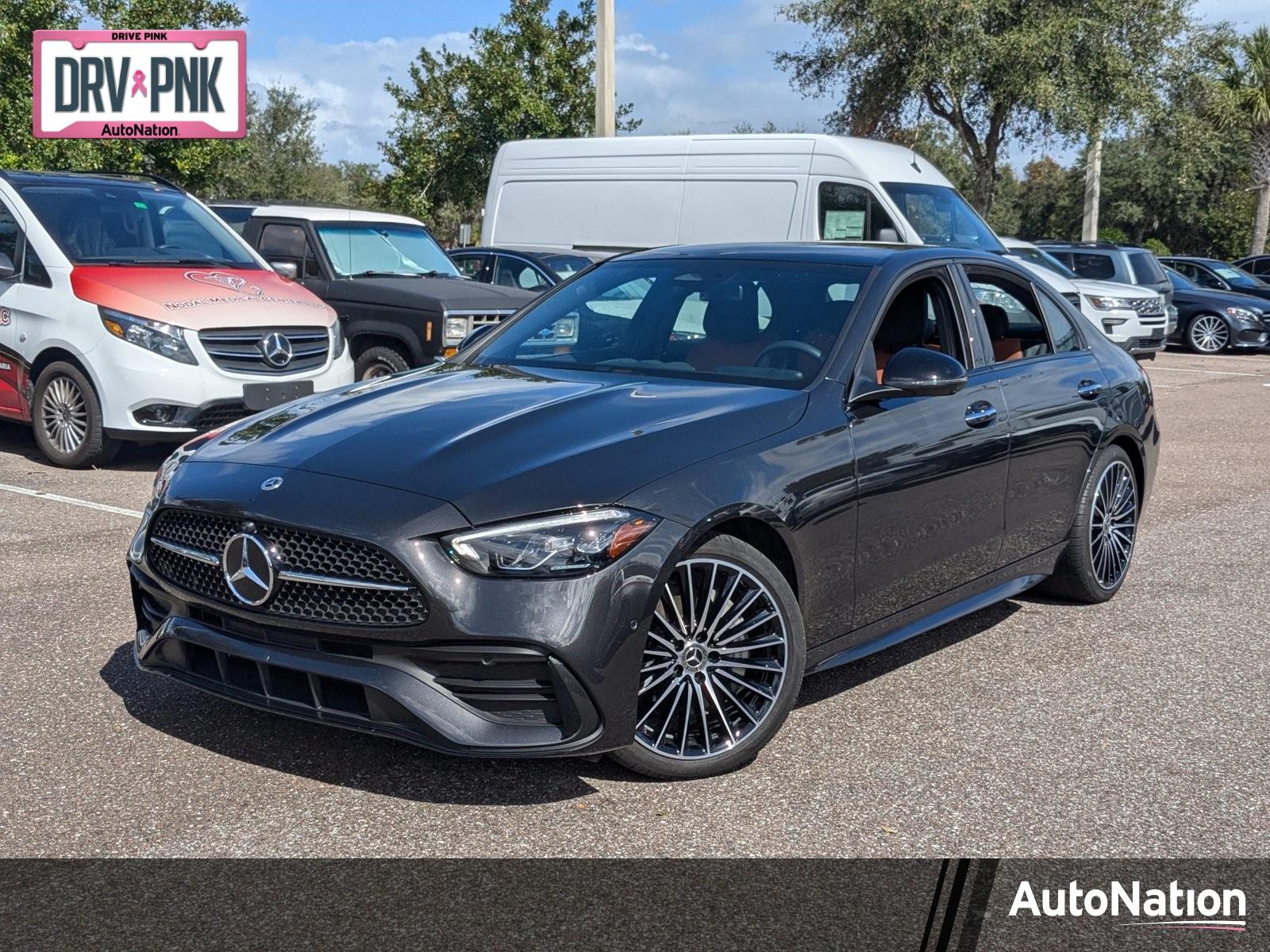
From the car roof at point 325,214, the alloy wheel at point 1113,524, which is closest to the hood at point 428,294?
the car roof at point 325,214

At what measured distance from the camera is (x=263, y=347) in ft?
32.7

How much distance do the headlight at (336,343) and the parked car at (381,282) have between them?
0.94 meters

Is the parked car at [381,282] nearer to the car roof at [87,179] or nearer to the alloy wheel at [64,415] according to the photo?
the car roof at [87,179]

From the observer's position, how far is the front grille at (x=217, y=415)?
955cm

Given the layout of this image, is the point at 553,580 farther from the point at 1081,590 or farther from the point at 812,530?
the point at 1081,590

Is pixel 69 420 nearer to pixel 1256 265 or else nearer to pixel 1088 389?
pixel 1088 389

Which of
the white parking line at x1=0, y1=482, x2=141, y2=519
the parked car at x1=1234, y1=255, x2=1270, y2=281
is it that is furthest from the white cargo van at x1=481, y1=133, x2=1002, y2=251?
the parked car at x1=1234, y1=255, x2=1270, y2=281

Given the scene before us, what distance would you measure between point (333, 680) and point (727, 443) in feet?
4.37

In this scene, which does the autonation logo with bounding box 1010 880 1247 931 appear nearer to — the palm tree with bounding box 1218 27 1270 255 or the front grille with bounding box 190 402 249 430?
the front grille with bounding box 190 402 249 430

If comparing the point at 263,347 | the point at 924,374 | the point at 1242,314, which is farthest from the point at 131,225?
the point at 1242,314

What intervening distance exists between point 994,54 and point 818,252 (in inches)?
985

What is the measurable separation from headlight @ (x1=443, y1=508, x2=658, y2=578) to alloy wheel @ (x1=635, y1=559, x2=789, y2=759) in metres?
0.24

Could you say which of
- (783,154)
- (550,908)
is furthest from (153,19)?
(550,908)

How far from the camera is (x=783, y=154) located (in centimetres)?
1609
